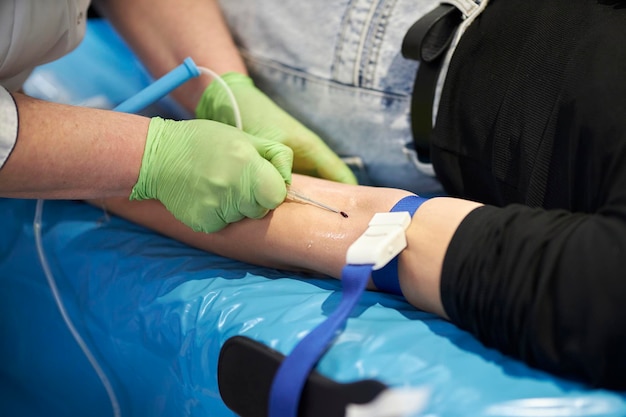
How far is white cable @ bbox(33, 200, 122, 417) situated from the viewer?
111cm

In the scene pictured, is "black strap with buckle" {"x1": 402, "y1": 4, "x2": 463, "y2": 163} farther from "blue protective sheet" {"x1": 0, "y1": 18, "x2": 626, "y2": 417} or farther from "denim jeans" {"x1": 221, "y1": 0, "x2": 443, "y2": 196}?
"blue protective sheet" {"x1": 0, "y1": 18, "x2": 626, "y2": 417}

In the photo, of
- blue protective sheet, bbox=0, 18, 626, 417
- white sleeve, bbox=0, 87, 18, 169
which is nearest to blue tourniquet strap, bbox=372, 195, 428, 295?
blue protective sheet, bbox=0, 18, 626, 417

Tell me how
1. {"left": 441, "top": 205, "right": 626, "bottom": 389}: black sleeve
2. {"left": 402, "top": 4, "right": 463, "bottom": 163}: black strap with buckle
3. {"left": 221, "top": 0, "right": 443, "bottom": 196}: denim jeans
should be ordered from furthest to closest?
1. {"left": 221, "top": 0, "right": 443, "bottom": 196}: denim jeans
2. {"left": 402, "top": 4, "right": 463, "bottom": 163}: black strap with buckle
3. {"left": 441, "top": 205, "right": 626, "bottom": 389}: black sleeve

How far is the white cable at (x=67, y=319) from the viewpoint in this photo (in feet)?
3.63

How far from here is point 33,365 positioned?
122 centimetres

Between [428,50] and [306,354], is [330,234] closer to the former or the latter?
[306,354]

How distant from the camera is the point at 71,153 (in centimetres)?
Result: 92

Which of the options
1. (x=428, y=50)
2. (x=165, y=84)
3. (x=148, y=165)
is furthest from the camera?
(x=165, y=84)

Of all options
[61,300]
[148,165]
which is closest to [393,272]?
[148,165]

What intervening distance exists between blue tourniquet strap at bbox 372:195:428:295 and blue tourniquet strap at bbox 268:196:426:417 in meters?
0.10

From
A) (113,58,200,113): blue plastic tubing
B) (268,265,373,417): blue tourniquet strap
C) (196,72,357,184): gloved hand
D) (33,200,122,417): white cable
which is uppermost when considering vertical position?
(113,58,200,113): blue plastic tubing

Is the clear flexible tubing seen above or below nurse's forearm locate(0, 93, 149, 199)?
below

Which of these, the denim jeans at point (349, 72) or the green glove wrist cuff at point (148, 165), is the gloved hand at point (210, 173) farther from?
the denim jeans at point (349, 72)

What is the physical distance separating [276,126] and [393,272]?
1.42 ft
